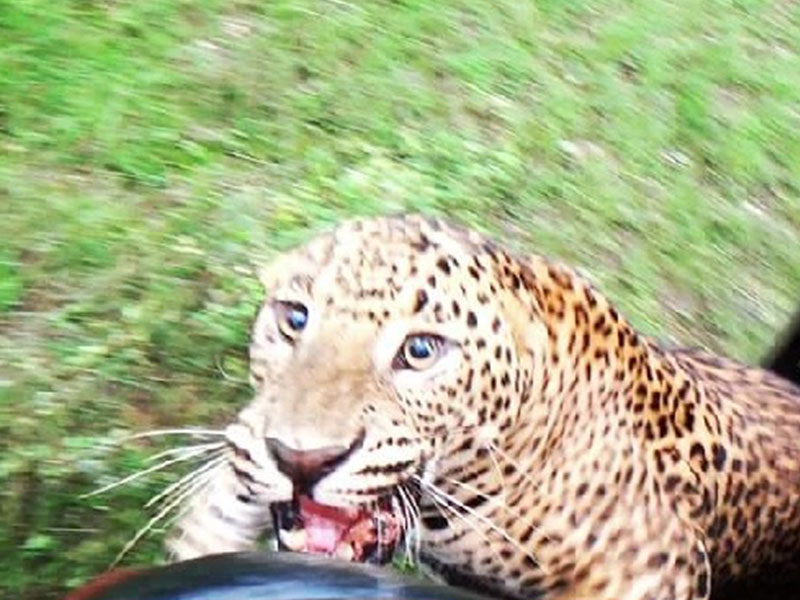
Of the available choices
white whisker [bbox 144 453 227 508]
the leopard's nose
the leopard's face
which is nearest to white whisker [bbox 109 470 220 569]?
white whisker [bbox 144 453 227 508]

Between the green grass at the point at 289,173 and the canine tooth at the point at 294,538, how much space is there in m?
0.76

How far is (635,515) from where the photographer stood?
120 inches

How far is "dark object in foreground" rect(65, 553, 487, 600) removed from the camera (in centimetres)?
186

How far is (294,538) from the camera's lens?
8.95 ft

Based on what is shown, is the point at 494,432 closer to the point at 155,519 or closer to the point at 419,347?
the point at 419,347

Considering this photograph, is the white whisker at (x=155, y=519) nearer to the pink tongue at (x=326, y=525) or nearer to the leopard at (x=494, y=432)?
the leopard at (x=494, y=432)

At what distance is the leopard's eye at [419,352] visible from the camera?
275 cm

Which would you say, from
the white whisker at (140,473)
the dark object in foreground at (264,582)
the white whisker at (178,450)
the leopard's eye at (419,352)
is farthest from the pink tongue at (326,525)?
the dark object in foreground at (264,582)

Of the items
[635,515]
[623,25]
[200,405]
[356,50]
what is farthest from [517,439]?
[623,25]

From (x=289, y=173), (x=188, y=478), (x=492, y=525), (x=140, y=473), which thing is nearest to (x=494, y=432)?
(x=492, y=525)

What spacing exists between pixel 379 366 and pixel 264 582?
89 centimetres

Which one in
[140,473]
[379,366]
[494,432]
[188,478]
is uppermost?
[379,366]

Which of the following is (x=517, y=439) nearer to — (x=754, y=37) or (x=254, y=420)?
(x=254, y=420)

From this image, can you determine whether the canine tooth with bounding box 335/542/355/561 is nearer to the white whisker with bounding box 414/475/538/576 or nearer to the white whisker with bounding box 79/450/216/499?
the white whisker with bounding box 414/475/538/576
